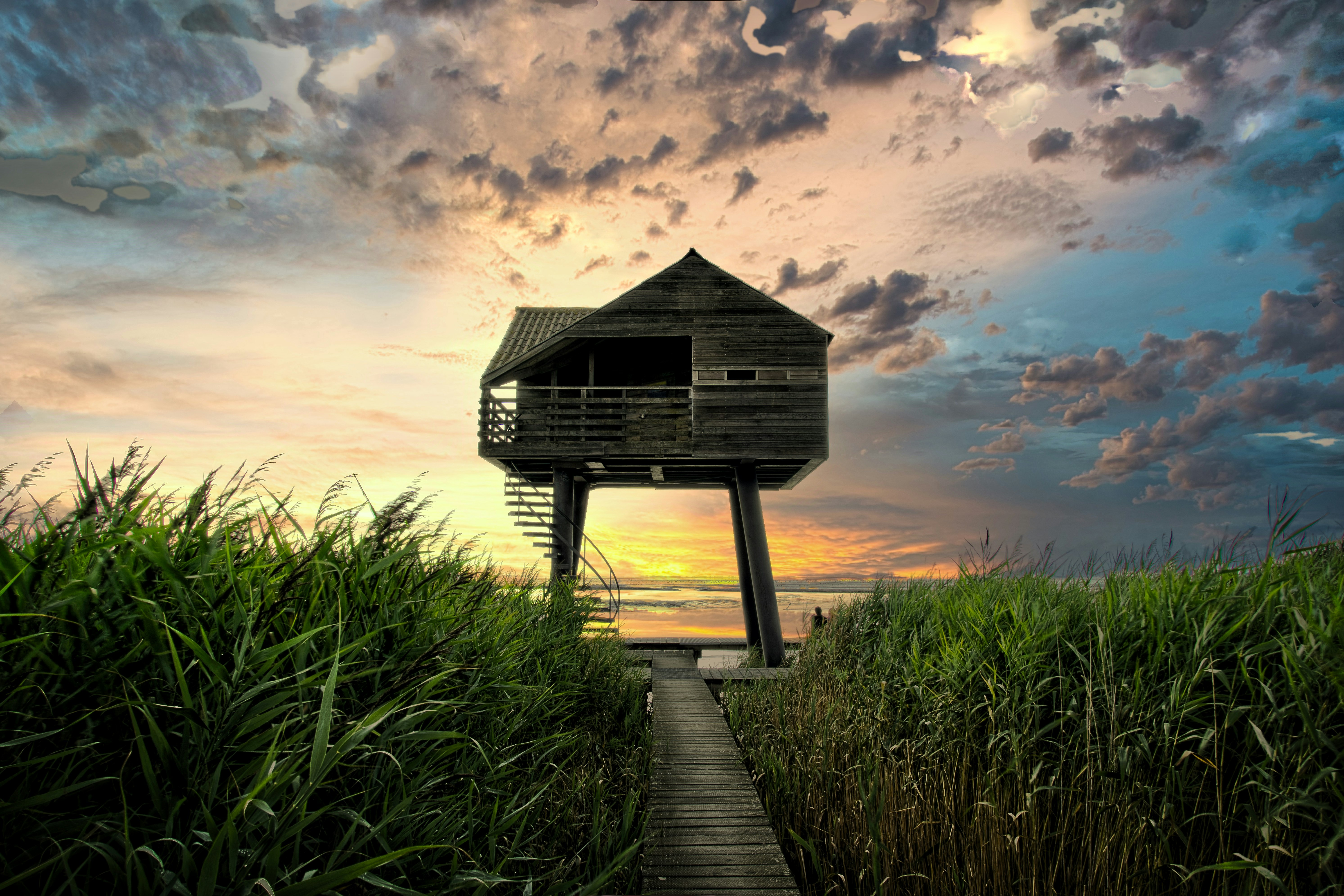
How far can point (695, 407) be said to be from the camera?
1392cm

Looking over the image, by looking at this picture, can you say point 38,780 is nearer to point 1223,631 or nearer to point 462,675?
point 462,675

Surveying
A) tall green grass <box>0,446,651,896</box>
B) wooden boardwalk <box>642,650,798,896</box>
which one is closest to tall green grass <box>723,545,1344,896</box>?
wooden boardwalk <box>642,650,798,896</box>

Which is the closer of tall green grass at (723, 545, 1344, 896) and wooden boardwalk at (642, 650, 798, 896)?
tall green grass at (723, 545, 1344, 896)

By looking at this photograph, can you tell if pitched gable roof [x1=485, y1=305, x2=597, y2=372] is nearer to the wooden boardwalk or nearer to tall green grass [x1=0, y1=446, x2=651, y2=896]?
the wooden boardwalk

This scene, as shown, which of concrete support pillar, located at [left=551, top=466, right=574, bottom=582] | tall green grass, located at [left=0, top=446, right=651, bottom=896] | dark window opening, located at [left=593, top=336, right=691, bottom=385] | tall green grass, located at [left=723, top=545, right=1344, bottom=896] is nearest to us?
tall green grass, located at [left=0, top=446, right=651, bottom=896]

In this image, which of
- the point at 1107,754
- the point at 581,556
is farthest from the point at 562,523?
the point at 1107,754

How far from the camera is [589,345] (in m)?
15.1

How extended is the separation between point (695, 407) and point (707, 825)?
9.39 m

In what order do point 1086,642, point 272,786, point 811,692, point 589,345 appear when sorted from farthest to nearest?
point 589,345 → point 811,692 → point 1086,642 → point 272,786

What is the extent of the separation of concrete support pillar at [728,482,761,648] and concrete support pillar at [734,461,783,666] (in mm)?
1355

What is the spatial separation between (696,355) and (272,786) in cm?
1232

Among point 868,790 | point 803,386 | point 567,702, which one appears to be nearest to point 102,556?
point 567,702

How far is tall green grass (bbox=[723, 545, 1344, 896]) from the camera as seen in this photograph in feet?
12.7

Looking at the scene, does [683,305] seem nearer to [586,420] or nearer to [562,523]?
[586,420]
